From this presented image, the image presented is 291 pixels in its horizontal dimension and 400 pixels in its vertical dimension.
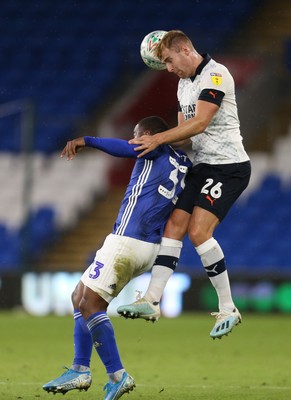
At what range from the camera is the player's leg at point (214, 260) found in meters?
6.85

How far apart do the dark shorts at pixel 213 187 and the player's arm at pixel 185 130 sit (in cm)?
41

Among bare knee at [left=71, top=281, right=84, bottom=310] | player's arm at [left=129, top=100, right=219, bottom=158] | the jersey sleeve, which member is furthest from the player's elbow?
bare knee at [left=71, top=281, right=84, bottom=310]

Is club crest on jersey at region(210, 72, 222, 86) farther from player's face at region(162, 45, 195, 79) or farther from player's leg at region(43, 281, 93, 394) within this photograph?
player's leg at region(43, 281, 93, 394)

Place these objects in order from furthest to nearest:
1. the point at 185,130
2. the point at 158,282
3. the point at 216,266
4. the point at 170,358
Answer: the point at 170,358 → the point at 216,266 → the point at 158,282 → the point at 185,130

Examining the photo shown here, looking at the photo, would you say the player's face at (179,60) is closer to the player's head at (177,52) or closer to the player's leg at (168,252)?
the player's head at (177,52)

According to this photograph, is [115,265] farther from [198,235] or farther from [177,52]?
[177,52]

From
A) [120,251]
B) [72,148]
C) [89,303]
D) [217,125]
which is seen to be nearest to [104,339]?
[89,303]

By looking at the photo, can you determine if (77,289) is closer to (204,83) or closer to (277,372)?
(204,83)

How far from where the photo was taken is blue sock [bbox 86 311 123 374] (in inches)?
251

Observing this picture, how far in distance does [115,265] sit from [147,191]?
49 cm

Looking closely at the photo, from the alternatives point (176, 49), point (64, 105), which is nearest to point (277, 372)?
point (176, 49)

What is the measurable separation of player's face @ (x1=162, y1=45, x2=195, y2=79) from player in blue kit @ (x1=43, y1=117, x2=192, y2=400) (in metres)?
0.38

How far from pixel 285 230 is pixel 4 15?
20.7 feet

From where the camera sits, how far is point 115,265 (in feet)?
21.0
